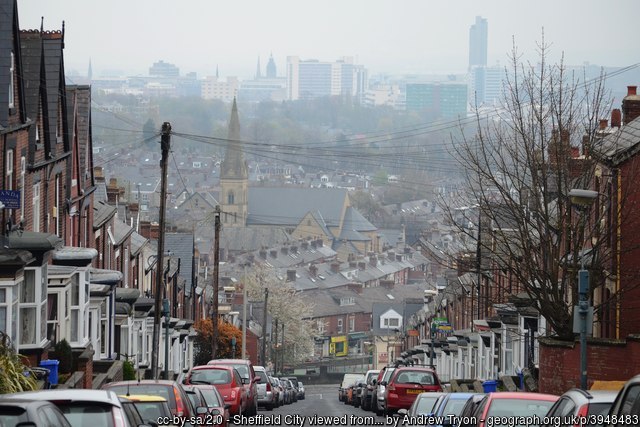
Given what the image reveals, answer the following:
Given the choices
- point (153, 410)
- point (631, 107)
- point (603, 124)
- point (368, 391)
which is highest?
point (631, 107)

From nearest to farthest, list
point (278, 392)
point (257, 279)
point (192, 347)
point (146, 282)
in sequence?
point (278, 392), point (146, 282), point (192, 347), point (257, 279)

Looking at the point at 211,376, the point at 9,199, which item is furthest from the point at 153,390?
the point at 211,376

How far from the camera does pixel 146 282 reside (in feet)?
207

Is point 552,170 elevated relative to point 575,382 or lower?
elevated

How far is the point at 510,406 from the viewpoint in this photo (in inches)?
798

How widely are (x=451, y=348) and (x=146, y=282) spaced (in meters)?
14.1

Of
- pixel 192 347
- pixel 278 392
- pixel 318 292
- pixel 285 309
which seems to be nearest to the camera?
pixel 278 392

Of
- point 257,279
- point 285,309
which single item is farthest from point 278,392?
point 257,279

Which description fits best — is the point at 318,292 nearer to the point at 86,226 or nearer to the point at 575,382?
the point at 86,226

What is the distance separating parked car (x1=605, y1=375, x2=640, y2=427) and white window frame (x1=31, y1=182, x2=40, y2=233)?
25102 mm

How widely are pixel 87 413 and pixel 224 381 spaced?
18.4 metres

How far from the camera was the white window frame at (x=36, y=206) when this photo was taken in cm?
3809

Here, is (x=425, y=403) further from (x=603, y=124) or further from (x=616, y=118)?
(x=616, y=118)

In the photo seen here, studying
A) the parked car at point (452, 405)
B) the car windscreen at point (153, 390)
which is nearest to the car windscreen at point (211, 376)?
the car windscreen at point (153, 390)
